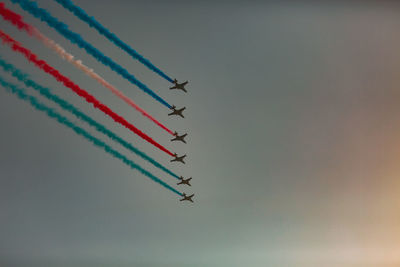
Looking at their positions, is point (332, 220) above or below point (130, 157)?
below

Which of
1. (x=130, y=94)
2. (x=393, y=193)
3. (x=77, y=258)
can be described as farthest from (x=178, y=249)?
(x=393, y=193)

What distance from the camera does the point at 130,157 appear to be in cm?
620

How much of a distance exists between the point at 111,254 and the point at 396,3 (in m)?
7.30

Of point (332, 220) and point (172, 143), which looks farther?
point (332, 220)

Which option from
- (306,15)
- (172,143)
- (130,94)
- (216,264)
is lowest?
(216,264)

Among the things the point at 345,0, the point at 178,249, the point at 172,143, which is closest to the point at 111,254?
the point at 178,249

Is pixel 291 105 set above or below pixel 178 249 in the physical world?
above

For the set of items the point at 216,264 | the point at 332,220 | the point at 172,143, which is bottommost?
the point at 216,264

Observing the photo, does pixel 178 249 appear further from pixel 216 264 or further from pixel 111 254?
pixel 111 254

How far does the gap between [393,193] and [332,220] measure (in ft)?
4.37

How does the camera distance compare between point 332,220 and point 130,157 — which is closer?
point 130,157

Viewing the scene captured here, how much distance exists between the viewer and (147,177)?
20.8 feet

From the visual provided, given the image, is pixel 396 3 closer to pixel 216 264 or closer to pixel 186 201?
pixel 186 201

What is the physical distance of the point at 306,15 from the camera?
21.4 ft
